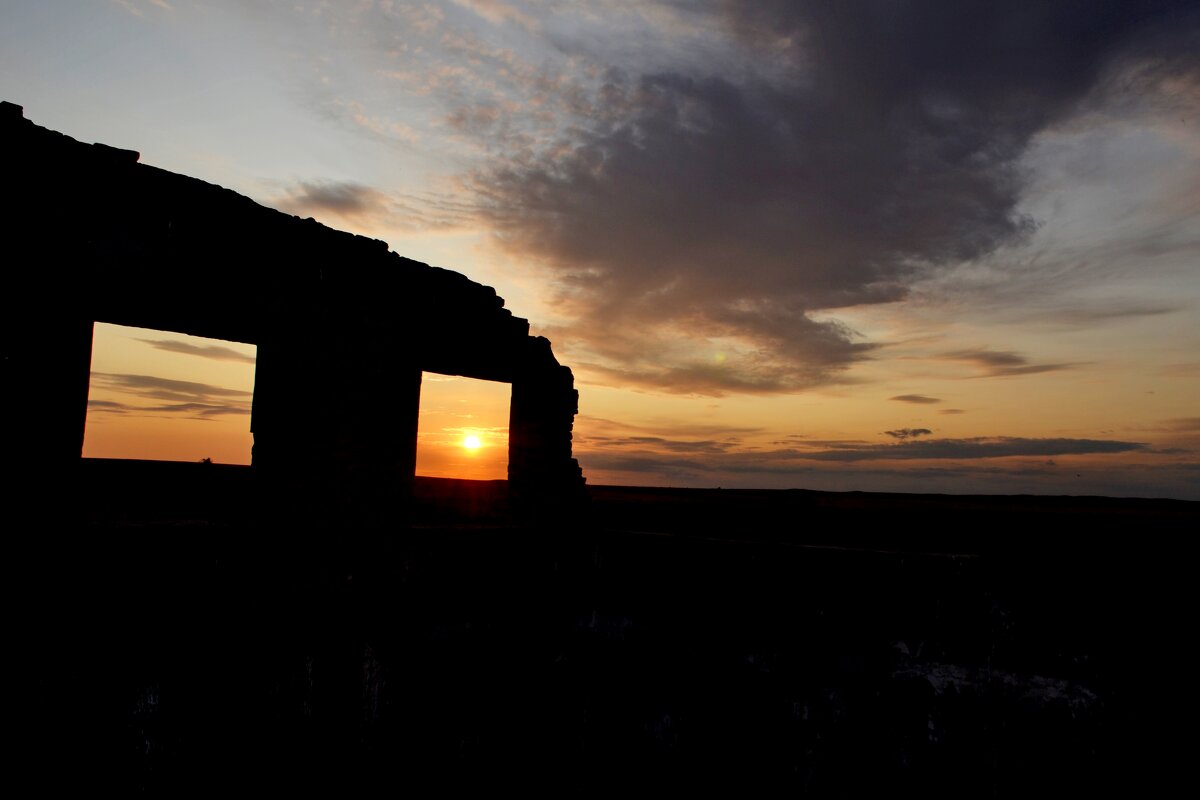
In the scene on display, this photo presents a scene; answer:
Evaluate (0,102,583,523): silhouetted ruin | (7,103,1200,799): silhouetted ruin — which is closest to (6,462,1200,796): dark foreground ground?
(7,103,1200,799): silhouetted ruin

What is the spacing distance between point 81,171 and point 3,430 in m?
1.88

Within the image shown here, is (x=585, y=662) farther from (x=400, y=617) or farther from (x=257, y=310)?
(x=257, y=310)

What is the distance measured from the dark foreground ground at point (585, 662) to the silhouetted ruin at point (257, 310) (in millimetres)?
Result: 670

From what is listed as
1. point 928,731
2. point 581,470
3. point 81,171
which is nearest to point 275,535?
point 81,171

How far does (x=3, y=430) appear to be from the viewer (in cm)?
487

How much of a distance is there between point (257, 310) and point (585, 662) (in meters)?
3.98

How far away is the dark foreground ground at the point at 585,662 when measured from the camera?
4.28m

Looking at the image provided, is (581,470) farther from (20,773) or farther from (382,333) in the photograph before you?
(20,773)

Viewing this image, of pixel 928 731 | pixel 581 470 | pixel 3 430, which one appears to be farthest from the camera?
pixel 581 470

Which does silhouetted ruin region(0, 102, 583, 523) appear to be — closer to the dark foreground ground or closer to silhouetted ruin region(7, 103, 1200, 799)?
silhouetted ruin region(7, 103, 1200, 799)

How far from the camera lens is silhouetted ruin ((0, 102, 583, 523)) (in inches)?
199

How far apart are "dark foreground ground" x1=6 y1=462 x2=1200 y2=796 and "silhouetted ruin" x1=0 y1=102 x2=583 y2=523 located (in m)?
0.67

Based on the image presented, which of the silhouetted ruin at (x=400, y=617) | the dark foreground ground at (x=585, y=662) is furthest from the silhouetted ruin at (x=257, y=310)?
the dark foreground ground at (x=585, y=662)

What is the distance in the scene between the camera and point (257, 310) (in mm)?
6023
